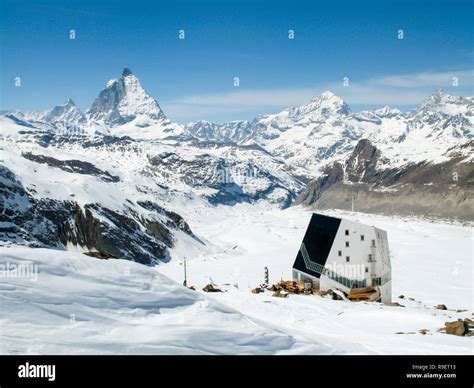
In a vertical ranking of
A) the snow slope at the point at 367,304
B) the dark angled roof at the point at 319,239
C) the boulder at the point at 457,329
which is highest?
the dark angled roof at the point at 319,239

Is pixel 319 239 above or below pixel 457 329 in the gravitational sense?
above

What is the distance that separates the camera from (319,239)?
38000 mm

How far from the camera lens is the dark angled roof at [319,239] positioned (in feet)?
120

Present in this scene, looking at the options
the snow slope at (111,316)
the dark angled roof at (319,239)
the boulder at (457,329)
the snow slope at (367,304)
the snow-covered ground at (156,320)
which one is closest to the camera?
the snow slope at (111,316)

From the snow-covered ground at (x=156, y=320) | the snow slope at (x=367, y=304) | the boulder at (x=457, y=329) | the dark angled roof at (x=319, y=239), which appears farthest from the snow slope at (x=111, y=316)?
the dark angled roof at (x=319, y=239)

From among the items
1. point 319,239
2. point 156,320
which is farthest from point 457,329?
point 319,239

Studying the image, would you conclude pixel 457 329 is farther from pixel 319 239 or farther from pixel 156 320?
pixel 319 239

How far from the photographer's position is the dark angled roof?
36.6 meters

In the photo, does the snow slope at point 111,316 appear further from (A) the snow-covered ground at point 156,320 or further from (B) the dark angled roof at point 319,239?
(B) the dark angled roof at point 319,239

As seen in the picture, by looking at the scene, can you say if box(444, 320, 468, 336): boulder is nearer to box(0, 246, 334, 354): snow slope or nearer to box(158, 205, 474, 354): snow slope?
box(158, 205, 474, 354): snow slope

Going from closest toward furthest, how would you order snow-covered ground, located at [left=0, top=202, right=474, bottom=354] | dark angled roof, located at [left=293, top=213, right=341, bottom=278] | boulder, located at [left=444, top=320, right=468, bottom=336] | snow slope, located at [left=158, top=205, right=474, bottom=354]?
snow-covered ground, located at [left=0, top=202, right=474, bottom=354] → snow slope, located at [left=158, top=205, right=474, bottom=354] → boulder, located at [left=444, top=320, right=468, bottom=336] → dark angled roof, located at [left=293, top=213, right=341, bottom=278]

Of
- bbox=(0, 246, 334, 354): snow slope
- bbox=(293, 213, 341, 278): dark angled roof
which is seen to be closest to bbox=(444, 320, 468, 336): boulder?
bbox=(0, 246, 334, 354): snow slope
